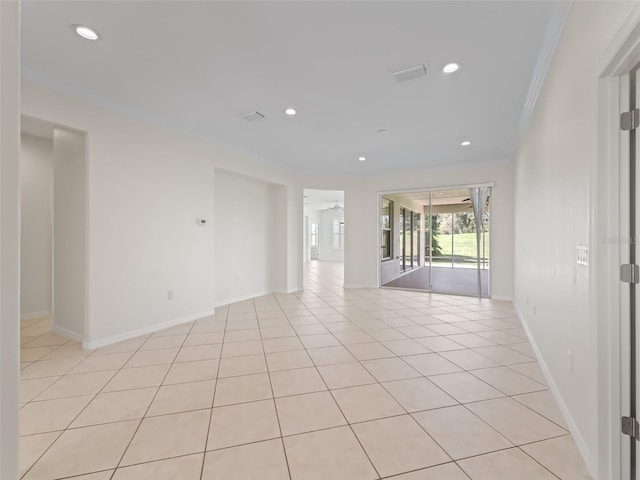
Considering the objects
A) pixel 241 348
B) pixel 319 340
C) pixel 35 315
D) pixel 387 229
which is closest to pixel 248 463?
pixel 241 348

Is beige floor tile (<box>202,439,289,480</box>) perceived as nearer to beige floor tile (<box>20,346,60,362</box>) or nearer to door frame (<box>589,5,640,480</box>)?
door frame (<box>589,5,640,480</box>)

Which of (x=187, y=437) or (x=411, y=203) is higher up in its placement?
(x=411, y=203)

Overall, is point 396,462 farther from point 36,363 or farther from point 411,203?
point 411,203

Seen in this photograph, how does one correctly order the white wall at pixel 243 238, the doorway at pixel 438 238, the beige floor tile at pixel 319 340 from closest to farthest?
the beige floor tile at pixel 319 340 < the white wall at pixel 243 238 < the doorway at pixel 438 238

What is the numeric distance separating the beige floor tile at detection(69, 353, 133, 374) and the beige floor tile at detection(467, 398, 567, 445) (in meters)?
3.08

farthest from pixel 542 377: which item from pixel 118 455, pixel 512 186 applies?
pixel 512 186

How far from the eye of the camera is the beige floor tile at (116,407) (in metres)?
1.90

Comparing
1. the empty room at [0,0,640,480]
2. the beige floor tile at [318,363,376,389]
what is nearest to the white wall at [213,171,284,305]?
the empty room at [0,0,640,480]

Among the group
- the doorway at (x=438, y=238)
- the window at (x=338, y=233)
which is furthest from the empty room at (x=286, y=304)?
the window at (x=338, y=233)

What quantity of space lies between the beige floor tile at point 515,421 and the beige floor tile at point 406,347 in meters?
0.97

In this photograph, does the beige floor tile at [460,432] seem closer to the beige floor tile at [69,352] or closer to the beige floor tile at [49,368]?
the beige floor tile at [49,368]

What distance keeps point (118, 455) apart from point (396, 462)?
1521mm

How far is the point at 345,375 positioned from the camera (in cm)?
252

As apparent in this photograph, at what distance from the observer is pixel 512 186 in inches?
215
